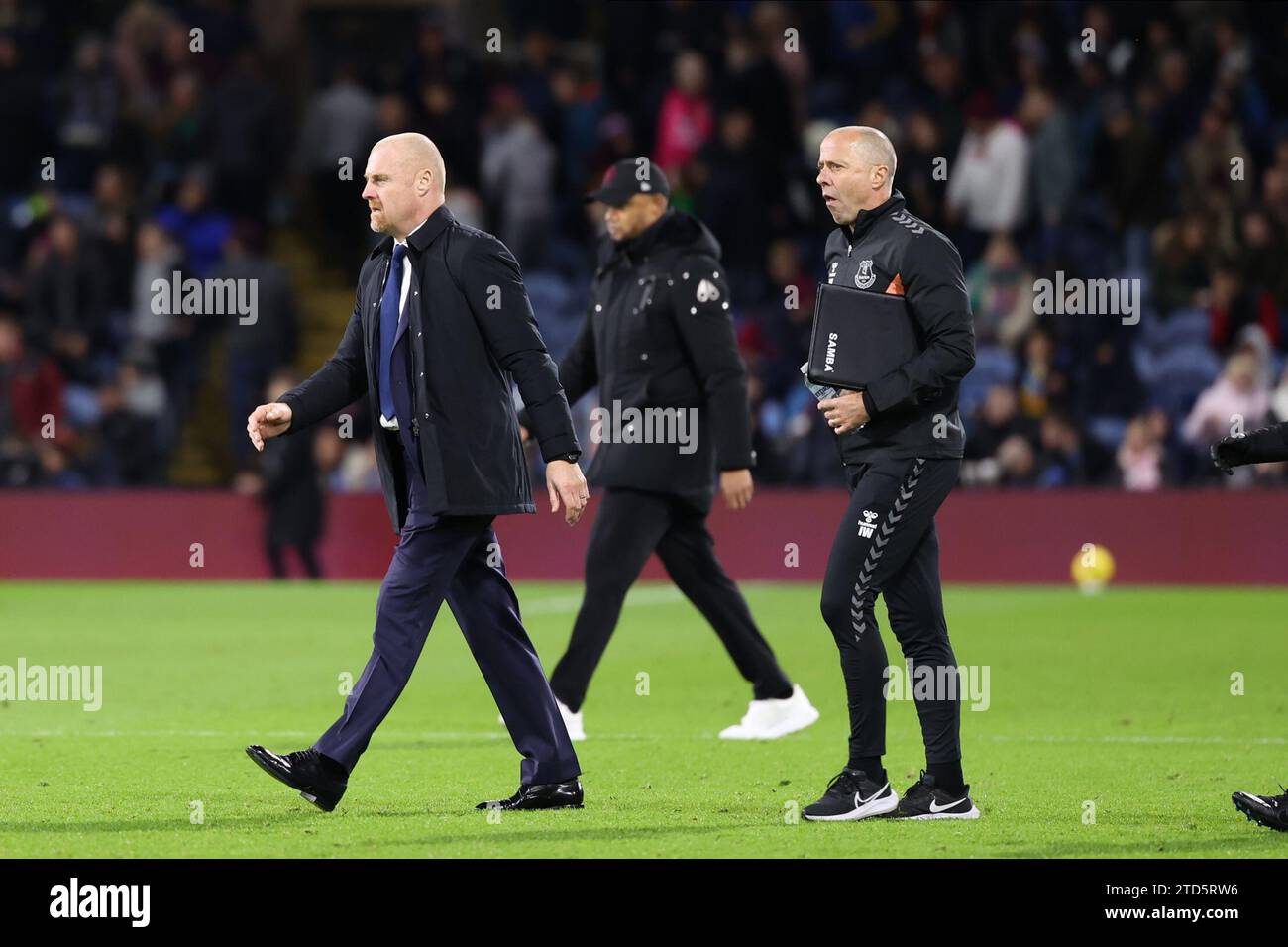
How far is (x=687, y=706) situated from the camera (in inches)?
456

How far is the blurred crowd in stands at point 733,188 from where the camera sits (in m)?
20.1

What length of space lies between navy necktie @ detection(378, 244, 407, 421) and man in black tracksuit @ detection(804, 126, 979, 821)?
1.52 m

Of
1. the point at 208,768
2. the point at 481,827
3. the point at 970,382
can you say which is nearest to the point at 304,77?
the point at 970,382

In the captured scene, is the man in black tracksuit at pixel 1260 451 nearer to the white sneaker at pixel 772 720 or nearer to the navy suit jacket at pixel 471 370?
the navy suit jacket at pixel 471 370

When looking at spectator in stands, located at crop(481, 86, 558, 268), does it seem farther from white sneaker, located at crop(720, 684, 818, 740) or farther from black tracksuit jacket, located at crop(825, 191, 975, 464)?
black tracksuit jacket, located at crop(825, 191, 975, 464)

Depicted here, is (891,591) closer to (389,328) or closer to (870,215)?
(870,215)

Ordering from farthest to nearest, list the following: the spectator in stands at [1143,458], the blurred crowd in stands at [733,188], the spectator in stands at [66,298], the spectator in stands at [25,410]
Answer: the spectator in stands at [66,298]
the spectator in stands at [25,410]
the blurred crowd in stands at [733,188]
the spectator in stands at [1143,458]

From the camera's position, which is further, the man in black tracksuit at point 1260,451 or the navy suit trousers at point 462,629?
the navy suit trousers at point 462,629

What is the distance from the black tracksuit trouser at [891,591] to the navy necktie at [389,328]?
1.65 meters

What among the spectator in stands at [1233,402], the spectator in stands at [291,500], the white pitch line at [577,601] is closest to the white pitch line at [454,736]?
the white pitch line at [577,601]

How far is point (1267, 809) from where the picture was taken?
7402mm

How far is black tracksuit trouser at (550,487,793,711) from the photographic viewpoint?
10.0 metres

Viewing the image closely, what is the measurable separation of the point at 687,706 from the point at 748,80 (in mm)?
12338

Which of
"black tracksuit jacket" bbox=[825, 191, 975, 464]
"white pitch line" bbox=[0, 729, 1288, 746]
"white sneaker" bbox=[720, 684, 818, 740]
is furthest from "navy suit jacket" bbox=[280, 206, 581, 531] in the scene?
"white sneaker" bbox=[720, 684, 818, 740]
